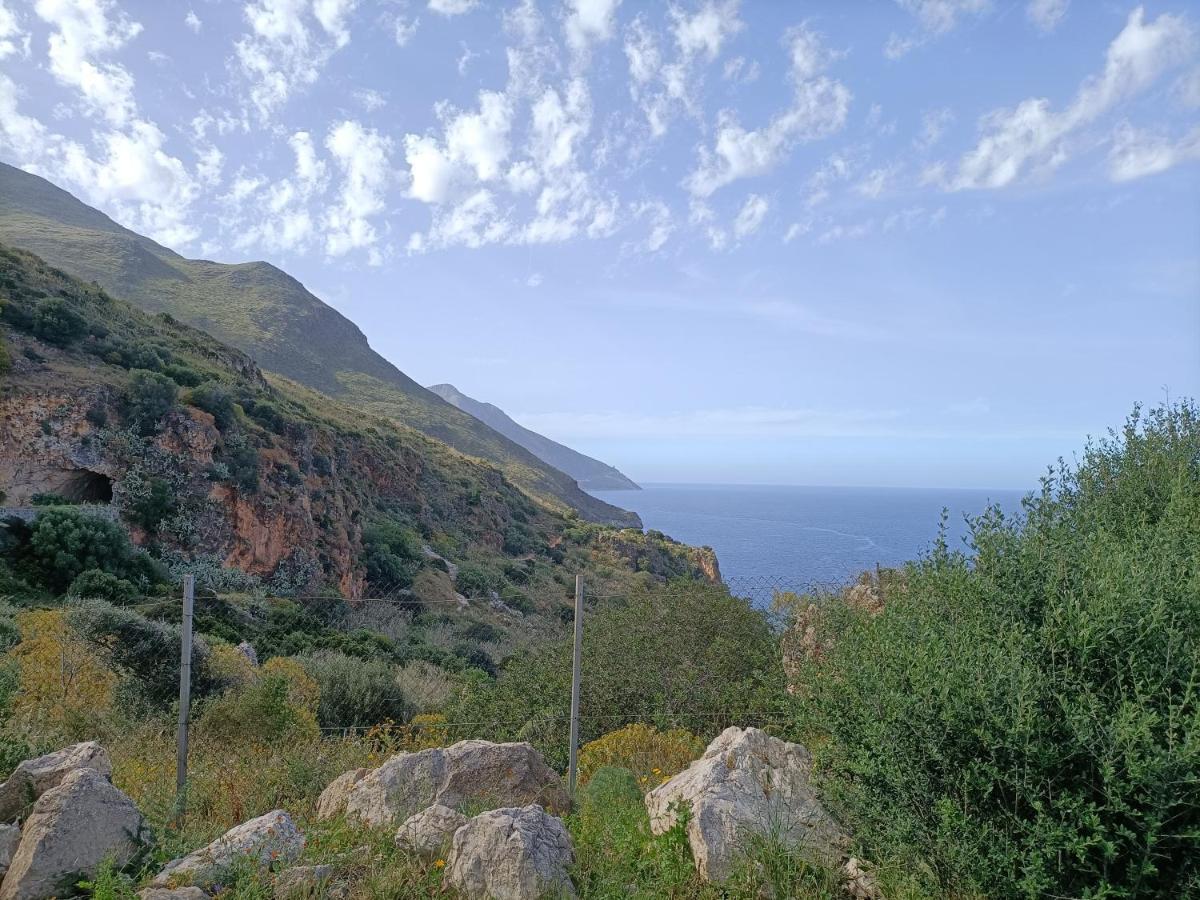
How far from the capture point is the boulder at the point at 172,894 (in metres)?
3.51

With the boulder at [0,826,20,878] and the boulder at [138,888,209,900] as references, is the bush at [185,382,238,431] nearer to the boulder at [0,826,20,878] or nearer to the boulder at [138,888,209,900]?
the boulder at [0,826,20,878]

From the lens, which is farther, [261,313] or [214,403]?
[261,313]

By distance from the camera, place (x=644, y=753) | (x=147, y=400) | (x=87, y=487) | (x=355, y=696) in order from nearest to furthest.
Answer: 1. (x=644, y=753)
2. (x=355, y=696)
3. (x=87, y=487)
4. (x=147, y=400)

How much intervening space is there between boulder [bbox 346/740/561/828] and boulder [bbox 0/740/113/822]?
1.77 m

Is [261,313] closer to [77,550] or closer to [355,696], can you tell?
[77,550]

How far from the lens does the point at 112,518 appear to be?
17.9 meters

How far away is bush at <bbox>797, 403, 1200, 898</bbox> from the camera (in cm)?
317

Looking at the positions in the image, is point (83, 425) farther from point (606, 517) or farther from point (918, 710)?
point (606, 517)

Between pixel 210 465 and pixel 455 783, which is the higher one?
pixel 210 465

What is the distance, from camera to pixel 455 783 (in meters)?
5.32

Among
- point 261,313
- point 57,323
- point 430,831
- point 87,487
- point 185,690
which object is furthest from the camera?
point 261,313

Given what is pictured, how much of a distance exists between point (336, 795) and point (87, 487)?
20339 mm

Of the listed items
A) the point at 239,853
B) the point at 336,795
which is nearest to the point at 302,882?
the point at 239,853

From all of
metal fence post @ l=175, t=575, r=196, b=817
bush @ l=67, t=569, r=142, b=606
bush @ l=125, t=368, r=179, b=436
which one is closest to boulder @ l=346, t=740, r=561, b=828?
metal fence post @ l=175, t=575, r=196, b=817
